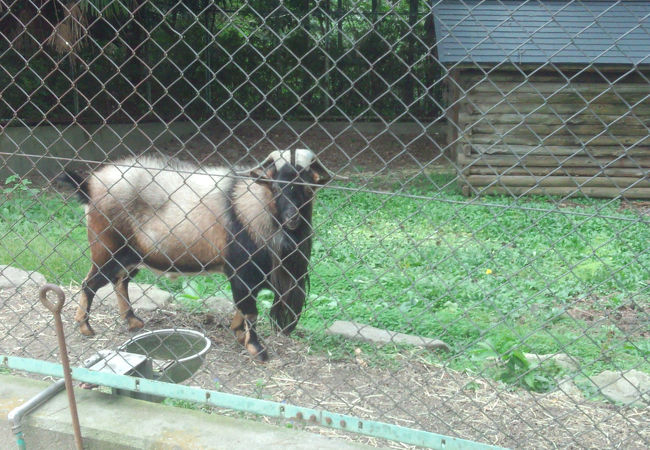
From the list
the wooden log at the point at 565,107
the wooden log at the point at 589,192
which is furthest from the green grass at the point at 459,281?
the wooden log at the point at 565,107

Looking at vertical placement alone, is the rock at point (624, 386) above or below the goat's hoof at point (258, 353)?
below

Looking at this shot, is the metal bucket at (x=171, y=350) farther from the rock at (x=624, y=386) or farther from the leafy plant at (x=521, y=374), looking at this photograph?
the rock at (x=624, y=386)

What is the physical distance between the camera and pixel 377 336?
418cm

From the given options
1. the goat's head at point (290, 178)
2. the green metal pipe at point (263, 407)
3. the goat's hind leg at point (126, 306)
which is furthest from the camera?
the goat's hind leg at point (126, 306)

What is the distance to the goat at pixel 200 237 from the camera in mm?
4008

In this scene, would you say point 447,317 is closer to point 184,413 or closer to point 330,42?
point 184,413

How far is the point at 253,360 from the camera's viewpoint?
4.08 meters

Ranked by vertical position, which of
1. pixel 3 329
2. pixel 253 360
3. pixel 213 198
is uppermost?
pixel 213 198

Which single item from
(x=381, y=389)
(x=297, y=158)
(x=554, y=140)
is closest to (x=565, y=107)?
(x=554, y=140)

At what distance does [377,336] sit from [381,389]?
678mm

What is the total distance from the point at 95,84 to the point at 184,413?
10.8 m

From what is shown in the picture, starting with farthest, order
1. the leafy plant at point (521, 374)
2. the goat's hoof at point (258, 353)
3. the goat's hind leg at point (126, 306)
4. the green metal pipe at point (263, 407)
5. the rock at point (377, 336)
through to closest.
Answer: the goat's hind leg at point (126, 306) → the goat's hoof at point (258, 353) → the rock at point (377, 336) → the leafy plant at point (521, 374) → the green metal pipe at point (263, 407)

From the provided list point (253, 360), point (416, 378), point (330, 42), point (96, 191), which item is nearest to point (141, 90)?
point (330, 42)

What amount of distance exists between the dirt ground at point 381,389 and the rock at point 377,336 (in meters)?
0.13
